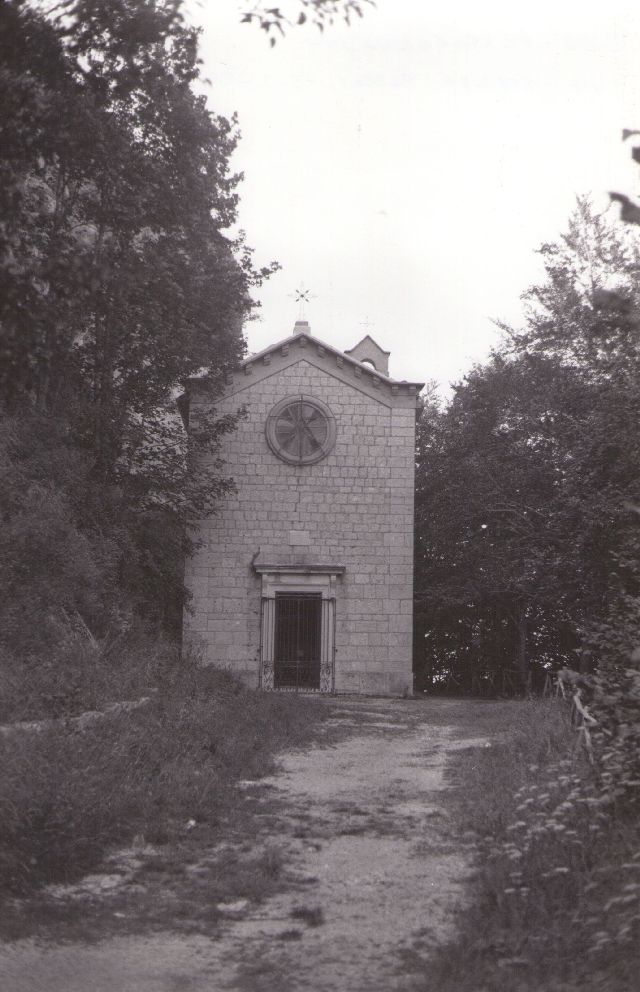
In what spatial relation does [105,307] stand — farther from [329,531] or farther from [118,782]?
[118,782]

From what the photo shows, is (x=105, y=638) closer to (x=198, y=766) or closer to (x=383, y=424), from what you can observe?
(x=198, y=766)

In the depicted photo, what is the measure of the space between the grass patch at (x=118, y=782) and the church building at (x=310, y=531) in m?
8.74

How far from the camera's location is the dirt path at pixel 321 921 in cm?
464

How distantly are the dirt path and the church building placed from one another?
449 inches

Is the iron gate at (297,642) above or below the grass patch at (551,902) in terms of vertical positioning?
above

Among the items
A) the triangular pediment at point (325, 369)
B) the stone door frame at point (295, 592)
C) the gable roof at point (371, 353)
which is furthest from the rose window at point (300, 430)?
the gable roof at point (371, 353)

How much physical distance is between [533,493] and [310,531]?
6.26 m

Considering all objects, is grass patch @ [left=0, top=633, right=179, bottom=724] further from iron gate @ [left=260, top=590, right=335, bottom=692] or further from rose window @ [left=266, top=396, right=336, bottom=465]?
rose window @ [left=266, top=396, right=336, bottom=465]

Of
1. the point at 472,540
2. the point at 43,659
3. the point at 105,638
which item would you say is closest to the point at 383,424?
the point at 472,540

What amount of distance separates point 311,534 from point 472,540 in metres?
6.61

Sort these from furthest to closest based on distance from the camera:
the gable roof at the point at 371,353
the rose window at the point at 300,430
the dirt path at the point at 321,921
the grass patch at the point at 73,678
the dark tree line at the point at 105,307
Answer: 1. the gable roof at the point at 371,353
2. the rose window at the point at 300,430
3. the grass patch at the point at 73,678
4. the dark tree line at the point at 105,307
5. the dirt path at the point at 321,921

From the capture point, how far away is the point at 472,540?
2622 centimetres

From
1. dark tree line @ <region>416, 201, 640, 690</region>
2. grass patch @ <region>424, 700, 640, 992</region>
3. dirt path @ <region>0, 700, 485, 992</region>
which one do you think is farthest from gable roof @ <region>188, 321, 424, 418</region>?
grass patch @ <region>424, 700, 640, 992</region>

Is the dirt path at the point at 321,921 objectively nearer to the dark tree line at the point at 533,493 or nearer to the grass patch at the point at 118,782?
the grass patch at the point at 118,782
